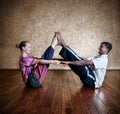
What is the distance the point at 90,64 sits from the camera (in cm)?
393

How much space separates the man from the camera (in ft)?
12.9

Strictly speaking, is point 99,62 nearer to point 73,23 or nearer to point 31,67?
point 31,67

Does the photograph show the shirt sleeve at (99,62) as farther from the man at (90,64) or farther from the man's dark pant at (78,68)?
the man's dark pant at (78,68)

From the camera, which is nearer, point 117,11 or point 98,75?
point 98,75

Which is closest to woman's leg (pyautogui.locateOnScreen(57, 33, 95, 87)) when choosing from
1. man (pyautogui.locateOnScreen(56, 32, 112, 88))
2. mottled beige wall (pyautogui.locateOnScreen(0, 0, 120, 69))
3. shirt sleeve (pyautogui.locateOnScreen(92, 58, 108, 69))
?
man (pyautogui.locateOnScreen(56, 32, 112, 88))

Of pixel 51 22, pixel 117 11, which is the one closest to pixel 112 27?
pixel 117 11

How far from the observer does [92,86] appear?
4.20m

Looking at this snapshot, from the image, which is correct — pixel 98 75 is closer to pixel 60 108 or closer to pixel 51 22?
pixel 60 108

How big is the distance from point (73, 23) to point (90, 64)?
4735mm

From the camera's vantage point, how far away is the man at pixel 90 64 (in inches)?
155

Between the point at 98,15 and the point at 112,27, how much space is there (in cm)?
62

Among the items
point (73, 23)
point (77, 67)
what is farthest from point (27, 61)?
point (73, 23)

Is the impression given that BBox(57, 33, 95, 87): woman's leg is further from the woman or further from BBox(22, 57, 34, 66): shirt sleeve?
BBox(22, 57, 34, 66): shirt sleeve

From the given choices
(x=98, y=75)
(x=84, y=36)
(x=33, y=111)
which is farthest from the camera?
(x=84, y=36)
